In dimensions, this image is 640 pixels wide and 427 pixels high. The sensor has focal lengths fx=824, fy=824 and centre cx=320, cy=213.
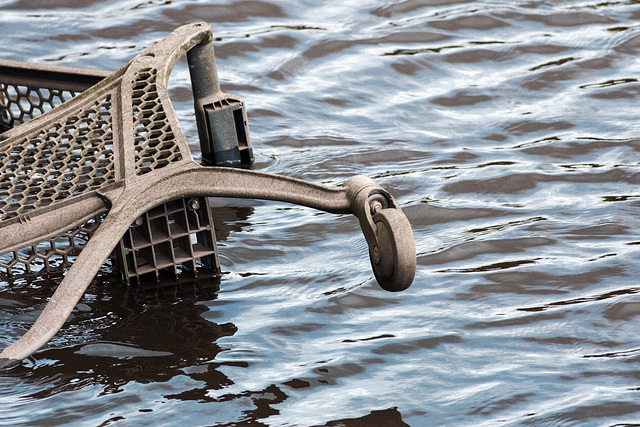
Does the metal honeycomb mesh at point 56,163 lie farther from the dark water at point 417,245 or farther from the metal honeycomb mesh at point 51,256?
the dark water at point 417,245

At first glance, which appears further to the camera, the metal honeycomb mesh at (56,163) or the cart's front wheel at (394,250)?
the metal honeycomb mesh at (56,163)

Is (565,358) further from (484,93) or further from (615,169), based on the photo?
(484,93)

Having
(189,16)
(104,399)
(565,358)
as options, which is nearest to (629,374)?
Result: (565,358)

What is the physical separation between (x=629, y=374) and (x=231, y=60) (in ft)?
13.6

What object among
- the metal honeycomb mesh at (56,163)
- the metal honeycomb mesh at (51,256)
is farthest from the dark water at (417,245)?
the metal honeycomb mesh at (56,163)

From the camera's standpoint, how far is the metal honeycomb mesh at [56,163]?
298 cm

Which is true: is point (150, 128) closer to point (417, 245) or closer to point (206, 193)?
point (206, 193)

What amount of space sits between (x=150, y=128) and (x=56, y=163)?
387mm

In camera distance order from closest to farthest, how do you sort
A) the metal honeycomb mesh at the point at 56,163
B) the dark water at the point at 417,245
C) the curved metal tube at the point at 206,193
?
the dark water at the point at 417,245 → the curved metal tube at the point at 206,193 → the metal honeycomb mesh at the point at 56,163

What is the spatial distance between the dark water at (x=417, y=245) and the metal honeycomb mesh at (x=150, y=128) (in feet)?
1.71

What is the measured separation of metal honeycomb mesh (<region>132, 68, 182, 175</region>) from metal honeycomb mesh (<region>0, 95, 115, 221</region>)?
0.11 metres

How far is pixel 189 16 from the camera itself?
6746mm

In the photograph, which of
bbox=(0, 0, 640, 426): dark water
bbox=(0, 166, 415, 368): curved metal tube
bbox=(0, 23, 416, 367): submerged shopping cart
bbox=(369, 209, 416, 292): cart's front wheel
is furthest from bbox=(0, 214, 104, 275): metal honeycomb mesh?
bbox=(369, 209, 416, 292): cart's front wheel

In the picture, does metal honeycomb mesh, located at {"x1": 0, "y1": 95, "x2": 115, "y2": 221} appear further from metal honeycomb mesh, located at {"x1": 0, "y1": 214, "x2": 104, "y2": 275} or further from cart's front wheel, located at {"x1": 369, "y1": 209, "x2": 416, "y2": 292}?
cart's front wheel, located at {"x1": 369, "y1": 209, "x2": 416, "y2": 292}
